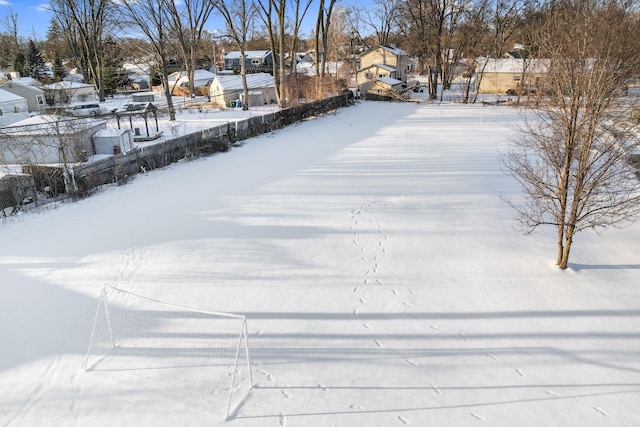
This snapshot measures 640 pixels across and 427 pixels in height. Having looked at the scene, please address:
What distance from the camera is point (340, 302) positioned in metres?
6.76

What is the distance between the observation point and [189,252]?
853 centimetres

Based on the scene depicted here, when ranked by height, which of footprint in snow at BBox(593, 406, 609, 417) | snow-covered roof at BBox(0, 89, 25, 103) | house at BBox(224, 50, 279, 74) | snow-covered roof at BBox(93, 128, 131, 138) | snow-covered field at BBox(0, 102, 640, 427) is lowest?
footprint in snow at BBox(593, 406, 609, 417)

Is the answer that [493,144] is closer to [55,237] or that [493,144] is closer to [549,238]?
[549,238]

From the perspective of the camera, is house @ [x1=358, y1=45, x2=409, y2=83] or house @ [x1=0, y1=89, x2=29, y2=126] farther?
house @ [x1=358, y1=45, x2=409, y2=83]

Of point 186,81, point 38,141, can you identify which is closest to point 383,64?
point 186,81

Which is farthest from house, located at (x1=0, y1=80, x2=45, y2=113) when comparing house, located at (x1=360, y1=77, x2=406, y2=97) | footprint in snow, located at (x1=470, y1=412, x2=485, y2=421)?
footprint in snow, located at (x1=470, y1=412, x2=485, y2=421)

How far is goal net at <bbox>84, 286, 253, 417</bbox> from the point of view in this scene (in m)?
4.93

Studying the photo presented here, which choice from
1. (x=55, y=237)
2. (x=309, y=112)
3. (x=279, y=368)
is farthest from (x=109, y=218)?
(x=309, y=112)

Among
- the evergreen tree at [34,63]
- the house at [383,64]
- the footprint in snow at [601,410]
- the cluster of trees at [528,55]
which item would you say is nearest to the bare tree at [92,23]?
the cluster of trees at [528,55]

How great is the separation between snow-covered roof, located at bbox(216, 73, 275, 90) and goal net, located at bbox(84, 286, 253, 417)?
33.8 metres

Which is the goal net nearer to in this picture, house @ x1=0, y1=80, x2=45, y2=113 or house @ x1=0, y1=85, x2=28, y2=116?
house @ x1=0, y1=85, x2=28, y2=116

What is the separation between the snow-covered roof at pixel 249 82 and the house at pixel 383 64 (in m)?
11.4

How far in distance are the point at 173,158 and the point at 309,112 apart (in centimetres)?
1347

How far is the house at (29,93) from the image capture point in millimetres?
35219
